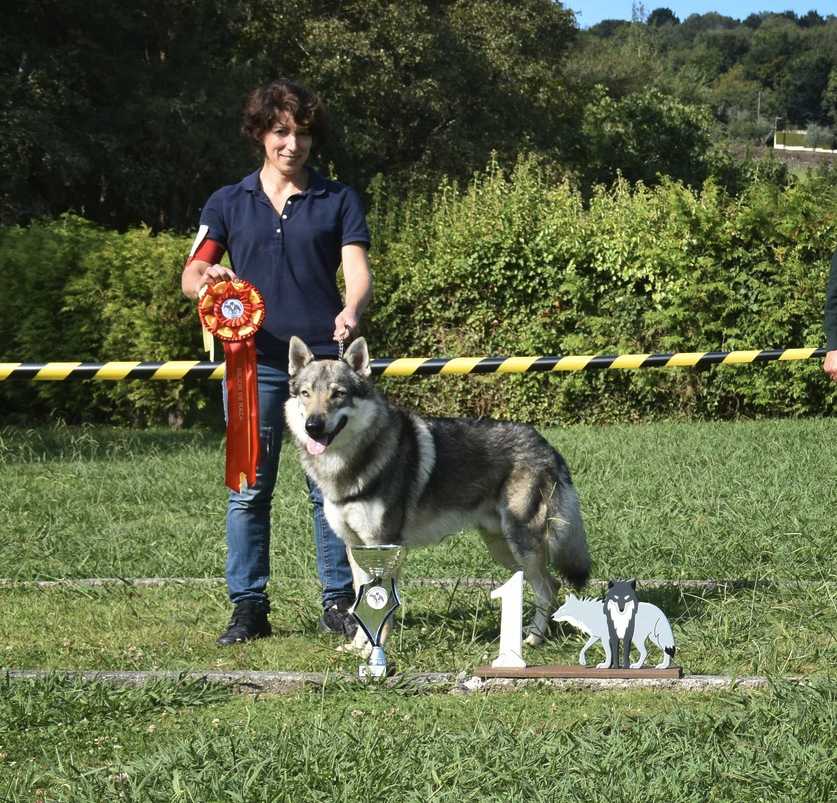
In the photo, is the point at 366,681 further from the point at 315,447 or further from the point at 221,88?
the point at 221,88

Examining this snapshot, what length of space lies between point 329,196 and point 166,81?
71.1 ft

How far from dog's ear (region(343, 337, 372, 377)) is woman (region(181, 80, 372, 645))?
5.1 inches

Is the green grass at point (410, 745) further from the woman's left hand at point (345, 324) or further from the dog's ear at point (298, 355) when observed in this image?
the woman's left hand at point (345, 324)

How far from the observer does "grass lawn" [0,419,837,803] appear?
3316mm

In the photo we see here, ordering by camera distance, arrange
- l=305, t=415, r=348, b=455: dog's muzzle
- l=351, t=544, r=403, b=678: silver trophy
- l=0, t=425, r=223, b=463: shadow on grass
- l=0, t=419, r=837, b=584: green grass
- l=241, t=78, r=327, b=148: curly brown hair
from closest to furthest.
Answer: l=351, t=544, r=403, b=678: silver trophy → l=305, t=415, r=348, b=455: dog's muzzle → l=241, t=78, r=327, b=148: curly brown hair → l=0, t=419, r=837, b=584: green grass → l=0, t=425, r=223, b=463: shadow on grass

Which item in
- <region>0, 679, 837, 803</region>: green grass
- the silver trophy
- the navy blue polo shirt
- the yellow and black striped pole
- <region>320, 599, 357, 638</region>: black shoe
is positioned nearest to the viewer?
<region>0, 679, 837, 803</region>: green grass

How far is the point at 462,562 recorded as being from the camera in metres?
6.53

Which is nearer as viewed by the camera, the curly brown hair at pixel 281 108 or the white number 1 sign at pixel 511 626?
the white number 1 sign at pixel 511 626

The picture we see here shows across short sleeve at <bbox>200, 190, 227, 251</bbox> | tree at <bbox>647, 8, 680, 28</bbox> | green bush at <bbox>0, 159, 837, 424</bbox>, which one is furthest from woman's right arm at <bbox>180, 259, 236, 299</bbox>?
tree at <bbox>647, 8, 680, 28</bbox>

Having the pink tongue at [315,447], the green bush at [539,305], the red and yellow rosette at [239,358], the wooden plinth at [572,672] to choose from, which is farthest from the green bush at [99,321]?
the wooden plinth at [572,672]

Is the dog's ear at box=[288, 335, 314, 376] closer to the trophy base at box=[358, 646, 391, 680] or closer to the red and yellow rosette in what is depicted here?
the red and yellow rosette

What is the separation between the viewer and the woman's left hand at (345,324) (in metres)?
4.77

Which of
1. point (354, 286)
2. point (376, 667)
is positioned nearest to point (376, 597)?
point (376, 667)

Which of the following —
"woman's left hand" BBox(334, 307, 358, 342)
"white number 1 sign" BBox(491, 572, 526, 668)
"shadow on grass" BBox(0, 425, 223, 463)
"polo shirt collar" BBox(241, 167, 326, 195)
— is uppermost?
"polo shirt collar" BBox(241, 167, 326, 195)
